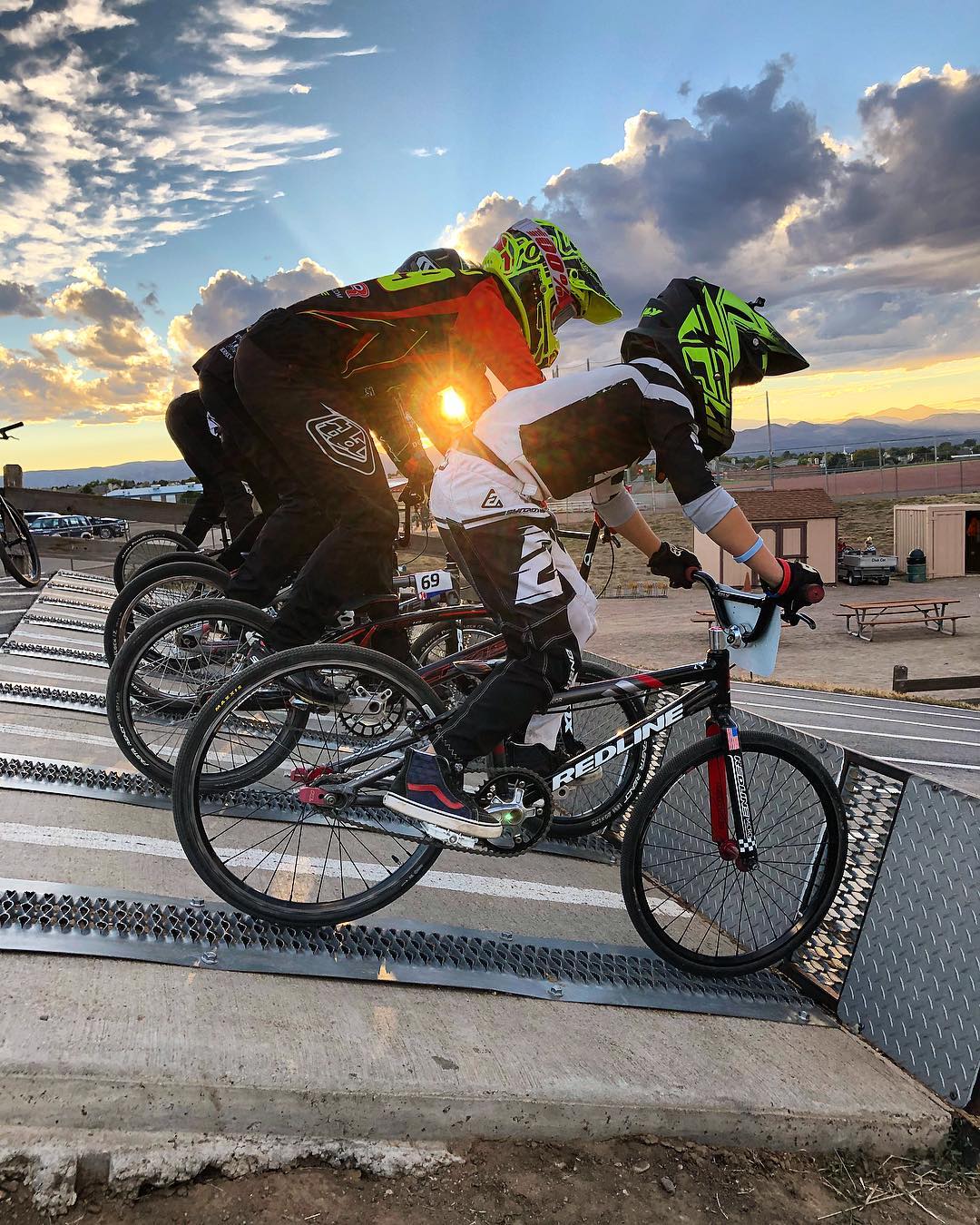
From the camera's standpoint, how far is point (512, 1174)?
7.13 ft

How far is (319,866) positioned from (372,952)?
648mm

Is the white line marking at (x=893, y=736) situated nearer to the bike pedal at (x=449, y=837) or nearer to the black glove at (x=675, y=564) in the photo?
the black glove at (x=675, y=564)

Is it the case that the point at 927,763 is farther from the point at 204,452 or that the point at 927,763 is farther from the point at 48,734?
the point at 48,734

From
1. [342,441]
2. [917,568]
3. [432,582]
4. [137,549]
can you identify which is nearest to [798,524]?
[917,568]

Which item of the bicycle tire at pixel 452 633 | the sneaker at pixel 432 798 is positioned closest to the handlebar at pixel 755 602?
the sneaker at pixel 432 798

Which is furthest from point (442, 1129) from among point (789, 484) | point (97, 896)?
point (789, 484)

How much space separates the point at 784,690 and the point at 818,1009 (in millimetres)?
13857

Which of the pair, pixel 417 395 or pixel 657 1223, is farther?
pixel 417 395

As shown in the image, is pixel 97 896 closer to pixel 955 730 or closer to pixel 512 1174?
pixel 512 1174

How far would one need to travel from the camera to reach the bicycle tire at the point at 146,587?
15.1 feet

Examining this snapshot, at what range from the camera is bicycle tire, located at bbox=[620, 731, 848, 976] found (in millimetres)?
3119

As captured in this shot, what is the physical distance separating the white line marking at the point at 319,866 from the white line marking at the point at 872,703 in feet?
36.7

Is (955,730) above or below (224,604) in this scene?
below

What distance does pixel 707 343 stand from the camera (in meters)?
3.20
